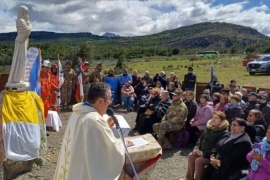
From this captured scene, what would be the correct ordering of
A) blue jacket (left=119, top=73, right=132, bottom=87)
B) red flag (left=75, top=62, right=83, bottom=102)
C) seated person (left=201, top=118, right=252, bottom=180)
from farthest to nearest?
blue jacket (left=119, top=73, right=132, bottom=87) < red flag (left=75, top=62, right=83, bottom=102) < seated person (left=201, top=118, right=252, bottom=180)

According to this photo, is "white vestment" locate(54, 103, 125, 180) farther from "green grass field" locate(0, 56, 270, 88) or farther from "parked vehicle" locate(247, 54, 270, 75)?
"parked vehicle" locate(247, 54, 270, 75)

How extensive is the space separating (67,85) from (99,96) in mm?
10646

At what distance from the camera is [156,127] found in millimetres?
8805

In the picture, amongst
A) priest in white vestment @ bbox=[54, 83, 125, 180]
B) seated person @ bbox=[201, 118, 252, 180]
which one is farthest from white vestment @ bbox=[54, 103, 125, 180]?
seated person @ bbox=[201, 118, 252, 180]

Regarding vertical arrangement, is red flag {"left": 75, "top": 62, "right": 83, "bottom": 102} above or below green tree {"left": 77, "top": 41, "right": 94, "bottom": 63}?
below

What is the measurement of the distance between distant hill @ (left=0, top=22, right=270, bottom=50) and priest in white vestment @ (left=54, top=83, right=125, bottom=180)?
121 metres

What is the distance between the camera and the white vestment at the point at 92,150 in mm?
3400

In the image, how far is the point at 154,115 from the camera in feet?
31.8

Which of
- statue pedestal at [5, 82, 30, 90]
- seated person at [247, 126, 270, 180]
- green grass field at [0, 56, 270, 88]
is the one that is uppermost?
statue pedestal at [5, 82, 30, 90]

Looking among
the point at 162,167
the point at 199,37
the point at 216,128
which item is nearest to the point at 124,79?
the point at 162,167

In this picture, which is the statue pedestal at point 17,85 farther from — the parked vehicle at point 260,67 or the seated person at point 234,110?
the parked vehicle at point 260,67

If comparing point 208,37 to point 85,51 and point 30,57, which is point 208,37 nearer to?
point 85,51

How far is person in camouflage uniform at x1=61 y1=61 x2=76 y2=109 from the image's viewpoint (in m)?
13.8

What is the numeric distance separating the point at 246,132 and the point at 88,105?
134 inches
